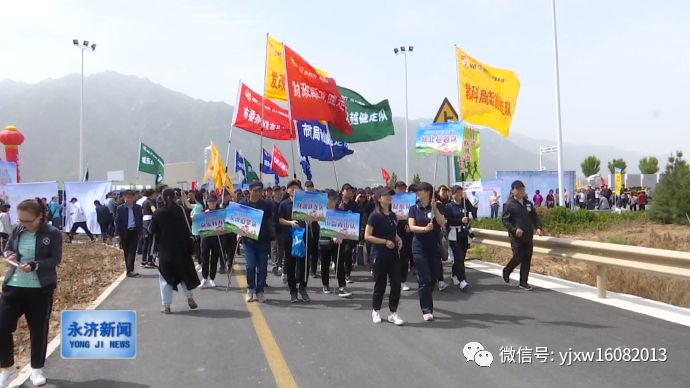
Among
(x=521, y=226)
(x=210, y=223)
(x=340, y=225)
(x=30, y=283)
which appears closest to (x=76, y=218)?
(x=210, y=223)

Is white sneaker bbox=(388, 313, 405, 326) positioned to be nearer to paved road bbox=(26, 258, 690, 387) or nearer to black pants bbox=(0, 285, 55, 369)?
paved road bbox=(26, 258, 690, 387)

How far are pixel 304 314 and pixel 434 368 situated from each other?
8.99 ft

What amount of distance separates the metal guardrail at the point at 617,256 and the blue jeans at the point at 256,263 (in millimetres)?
4858

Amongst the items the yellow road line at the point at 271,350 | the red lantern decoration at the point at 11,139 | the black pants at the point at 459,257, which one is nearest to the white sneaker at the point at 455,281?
the black pants at the point at 459,257

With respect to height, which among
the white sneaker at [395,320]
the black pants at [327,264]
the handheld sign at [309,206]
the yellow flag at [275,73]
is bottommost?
the white sneaker at [395,320]

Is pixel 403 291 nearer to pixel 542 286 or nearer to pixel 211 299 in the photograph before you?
pixel 542 286

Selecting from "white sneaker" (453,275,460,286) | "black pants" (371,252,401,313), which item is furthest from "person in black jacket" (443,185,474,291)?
"black pants" (371,252,401,313)

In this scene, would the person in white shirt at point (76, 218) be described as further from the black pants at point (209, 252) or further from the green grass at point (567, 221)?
the green grass at point (567, 221)

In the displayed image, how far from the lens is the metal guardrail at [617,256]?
6.53 metres

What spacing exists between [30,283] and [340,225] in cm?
457

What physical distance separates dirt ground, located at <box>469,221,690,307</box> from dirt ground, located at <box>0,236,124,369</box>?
8349 millimetres

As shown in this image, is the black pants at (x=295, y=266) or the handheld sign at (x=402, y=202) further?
the handheld sign at (x=402, y=202)

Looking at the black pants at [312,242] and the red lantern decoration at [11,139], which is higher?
the red lantern decoration at [11,139]

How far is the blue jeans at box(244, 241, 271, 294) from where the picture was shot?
8.12 meters
